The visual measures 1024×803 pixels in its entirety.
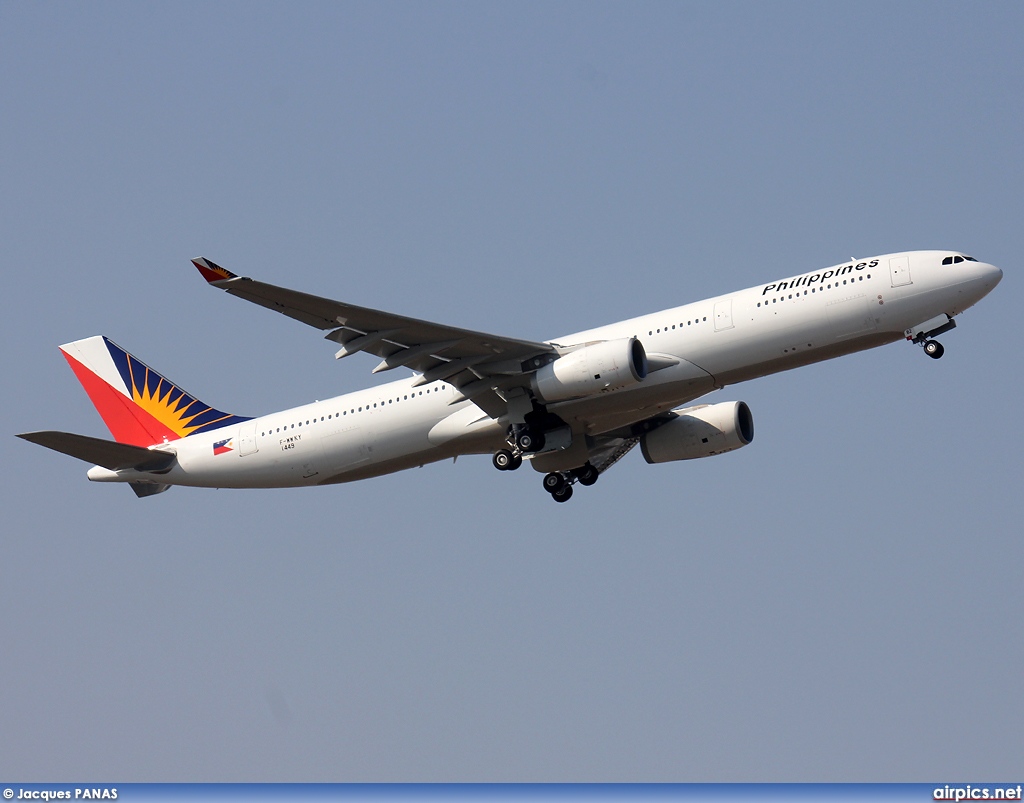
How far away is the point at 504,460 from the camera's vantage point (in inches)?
A: 1421

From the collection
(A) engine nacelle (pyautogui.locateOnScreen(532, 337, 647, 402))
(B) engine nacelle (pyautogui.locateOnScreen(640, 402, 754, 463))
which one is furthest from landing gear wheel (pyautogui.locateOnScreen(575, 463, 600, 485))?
(A) engine nacelle (pyautogui.locateOnScreen(532, 337, 647, 402))

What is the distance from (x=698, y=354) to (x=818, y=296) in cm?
323

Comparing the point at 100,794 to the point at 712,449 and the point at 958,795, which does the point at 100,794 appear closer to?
the point at 958,795

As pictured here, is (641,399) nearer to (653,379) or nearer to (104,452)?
(653,379)

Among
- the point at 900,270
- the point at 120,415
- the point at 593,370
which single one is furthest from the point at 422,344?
the point at 120,415

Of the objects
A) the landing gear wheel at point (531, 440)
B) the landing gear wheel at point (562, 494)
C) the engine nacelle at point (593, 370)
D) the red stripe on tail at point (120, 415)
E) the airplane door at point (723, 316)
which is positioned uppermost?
Answer: the red stripe on tail at point (120, 415)

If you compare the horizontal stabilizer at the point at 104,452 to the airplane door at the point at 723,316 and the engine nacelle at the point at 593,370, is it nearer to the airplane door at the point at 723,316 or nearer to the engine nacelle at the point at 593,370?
the engine nacelle at the point at 593,370

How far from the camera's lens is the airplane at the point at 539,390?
31906 millimetres

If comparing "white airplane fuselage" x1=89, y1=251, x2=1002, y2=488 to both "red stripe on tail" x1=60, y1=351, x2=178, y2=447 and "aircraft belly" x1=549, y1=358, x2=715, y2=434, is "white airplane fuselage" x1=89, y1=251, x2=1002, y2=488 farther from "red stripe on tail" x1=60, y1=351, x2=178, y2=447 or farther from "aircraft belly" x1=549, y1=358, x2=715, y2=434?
"red stripe on tail" x1=60, y1=351, x2=178, y2=447

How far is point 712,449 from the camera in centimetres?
3844

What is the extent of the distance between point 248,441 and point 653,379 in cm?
1212

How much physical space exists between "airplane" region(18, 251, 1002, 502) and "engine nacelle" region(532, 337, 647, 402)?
45 millimetres

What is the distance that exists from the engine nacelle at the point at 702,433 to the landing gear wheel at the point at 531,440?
214 inches
